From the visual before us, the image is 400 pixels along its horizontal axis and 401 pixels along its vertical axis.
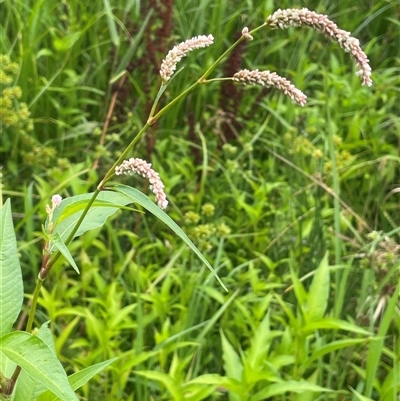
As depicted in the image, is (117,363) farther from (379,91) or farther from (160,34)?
(379,91)

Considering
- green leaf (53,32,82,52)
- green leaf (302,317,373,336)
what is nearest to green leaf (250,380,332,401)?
green leaf (302,317,373,336)

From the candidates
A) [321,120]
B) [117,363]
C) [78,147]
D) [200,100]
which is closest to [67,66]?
[78,147]

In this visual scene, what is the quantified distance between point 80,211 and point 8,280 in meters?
0.14

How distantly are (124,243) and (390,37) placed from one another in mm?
1906

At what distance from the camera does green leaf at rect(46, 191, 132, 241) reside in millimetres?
825

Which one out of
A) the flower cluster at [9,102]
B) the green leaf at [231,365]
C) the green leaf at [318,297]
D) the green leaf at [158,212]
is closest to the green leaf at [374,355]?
the green leaf at [318,297]

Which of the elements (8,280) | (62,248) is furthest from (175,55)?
(8,280)

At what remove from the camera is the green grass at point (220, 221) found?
1.33m

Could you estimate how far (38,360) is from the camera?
2.34ft

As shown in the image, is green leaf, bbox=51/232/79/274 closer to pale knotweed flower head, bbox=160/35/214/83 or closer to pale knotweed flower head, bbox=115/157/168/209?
pale knotweed flower head, bbox=115/157/168/209

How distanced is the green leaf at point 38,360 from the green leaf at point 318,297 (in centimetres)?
66

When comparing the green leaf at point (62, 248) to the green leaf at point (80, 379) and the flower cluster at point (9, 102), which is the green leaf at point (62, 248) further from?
the flower cluster at point (9, 102)

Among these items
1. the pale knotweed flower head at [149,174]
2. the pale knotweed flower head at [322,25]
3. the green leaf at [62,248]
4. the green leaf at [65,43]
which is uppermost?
the pale knotweed flower head at [322,25]

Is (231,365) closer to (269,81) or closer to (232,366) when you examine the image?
Answer: (232,366)
